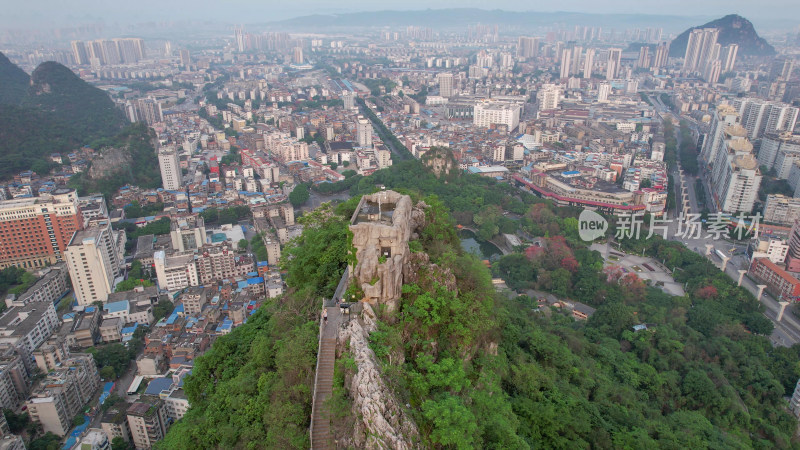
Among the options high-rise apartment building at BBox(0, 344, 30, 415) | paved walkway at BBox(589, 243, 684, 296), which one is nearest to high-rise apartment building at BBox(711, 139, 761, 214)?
paved walkway at BBox(589, 243, 684, 296)

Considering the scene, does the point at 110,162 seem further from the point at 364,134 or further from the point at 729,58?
the point at 729,58

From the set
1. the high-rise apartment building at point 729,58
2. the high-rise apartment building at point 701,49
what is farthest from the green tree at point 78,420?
the high-rise apartment building at point 701,49

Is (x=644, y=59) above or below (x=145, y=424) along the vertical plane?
above

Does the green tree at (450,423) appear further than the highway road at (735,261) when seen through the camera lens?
No

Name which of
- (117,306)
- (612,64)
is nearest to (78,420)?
(117,306)

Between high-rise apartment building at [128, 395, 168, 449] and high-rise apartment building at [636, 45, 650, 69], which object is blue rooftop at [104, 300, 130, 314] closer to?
high-rise apartment building at [128, 395, 168, 449]

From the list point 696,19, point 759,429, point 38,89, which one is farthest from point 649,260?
point 696,19

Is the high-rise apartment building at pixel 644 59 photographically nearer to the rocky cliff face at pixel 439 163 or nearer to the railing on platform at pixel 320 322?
the rocky cliff face at pixel 439 163
